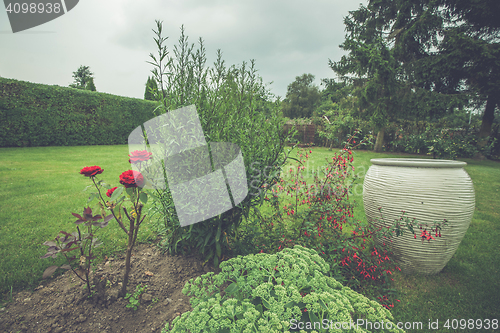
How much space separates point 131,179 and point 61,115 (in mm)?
11188

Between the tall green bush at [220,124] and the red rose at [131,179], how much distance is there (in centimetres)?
36

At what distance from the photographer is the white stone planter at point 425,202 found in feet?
6.56

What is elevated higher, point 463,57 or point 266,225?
point 463,57

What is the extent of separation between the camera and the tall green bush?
5.88ft

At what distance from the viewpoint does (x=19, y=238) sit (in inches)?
95.3

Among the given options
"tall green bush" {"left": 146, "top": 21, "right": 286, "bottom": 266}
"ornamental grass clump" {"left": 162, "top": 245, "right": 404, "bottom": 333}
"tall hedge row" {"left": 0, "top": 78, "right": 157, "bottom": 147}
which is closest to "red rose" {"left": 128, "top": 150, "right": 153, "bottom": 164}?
"tall green bush" {"left": 146, "top": 21, "right": 286, "bottom": 266}

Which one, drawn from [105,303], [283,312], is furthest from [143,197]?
[283,312]

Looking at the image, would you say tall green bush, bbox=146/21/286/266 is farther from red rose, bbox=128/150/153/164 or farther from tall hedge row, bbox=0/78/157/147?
tall hedge row, bbox=0/78/157/147

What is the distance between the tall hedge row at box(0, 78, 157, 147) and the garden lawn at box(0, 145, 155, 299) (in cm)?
327

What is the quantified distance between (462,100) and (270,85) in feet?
39.6

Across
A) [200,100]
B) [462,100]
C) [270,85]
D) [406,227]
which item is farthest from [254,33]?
[462,100]

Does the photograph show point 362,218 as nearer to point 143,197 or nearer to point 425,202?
point 425,202

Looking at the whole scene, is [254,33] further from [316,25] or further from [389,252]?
[389,252]

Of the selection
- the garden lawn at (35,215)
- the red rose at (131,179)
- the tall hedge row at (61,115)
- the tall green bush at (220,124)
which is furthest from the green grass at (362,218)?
the tall hedge row at (61,115)
